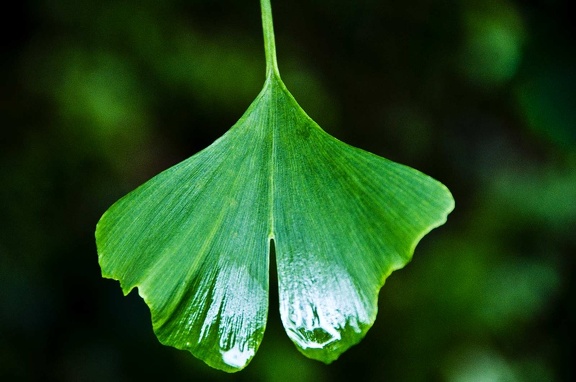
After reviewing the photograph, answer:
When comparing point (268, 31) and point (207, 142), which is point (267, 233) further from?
point (207, 142)

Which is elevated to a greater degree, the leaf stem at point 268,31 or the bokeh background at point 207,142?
the leaf stem at point 268,31

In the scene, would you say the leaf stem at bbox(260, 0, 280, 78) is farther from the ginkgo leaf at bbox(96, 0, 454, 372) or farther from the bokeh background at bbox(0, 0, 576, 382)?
the bokeh background at bbox(0, 0, 576, 382)

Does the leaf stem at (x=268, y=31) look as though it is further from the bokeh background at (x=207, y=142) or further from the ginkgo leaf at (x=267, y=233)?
the bokeh background at (x=207, y=142)

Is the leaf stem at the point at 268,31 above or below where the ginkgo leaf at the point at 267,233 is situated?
above

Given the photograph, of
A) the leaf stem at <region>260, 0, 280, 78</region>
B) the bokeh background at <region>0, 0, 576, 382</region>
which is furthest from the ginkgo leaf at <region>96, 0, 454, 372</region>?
the bokeh background at <region>0, 0, 576, 382</region>

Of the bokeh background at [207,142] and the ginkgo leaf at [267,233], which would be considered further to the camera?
the bokeh background at [207,142]

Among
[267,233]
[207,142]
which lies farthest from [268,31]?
[207,142]

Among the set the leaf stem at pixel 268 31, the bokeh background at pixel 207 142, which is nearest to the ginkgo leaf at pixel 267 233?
the leaf stem at pixel 268 31
